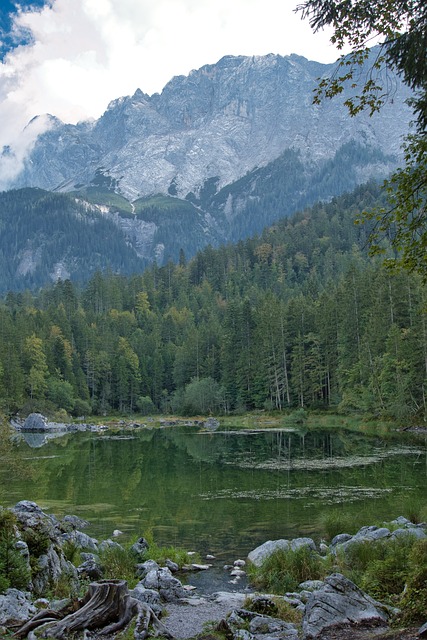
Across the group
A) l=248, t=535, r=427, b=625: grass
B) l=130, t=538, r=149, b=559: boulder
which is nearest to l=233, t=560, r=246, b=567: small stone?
l=248, t=535, r=427, b=625: grass

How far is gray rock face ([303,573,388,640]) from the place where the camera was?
998 cm

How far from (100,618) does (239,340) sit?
334 ft

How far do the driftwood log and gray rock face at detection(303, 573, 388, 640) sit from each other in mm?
2516

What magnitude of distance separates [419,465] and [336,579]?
26552 millimetres

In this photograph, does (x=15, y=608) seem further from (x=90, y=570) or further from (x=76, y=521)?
(x=76, y=521)

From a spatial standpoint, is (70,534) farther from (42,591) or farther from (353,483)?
(353,483)

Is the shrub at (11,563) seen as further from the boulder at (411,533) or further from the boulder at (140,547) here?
the boulder at (411,533)

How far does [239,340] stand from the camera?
112 meters

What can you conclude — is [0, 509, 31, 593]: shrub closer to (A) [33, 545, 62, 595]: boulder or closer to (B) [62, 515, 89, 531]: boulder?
(A) [33, 545, 62, 595]: boulder

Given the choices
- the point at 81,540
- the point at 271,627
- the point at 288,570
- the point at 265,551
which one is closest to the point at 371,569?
the point at 288,570

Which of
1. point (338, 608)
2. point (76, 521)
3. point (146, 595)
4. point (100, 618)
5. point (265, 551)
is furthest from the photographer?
point (76, 521)

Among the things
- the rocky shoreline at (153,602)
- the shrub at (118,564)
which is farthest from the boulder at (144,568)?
the shrub at (118,564)

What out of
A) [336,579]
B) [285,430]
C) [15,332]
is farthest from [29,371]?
[336,579]

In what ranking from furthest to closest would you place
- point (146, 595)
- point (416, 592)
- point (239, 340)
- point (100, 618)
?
point (239, 340) < point (146, 595) < point (100, 618) < point (416, 592)
